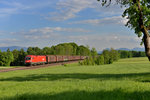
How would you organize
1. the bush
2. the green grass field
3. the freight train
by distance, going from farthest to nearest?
the bush → the freight train → the green grass field

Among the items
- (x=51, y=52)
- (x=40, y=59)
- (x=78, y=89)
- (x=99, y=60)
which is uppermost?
(x=51, y=52)

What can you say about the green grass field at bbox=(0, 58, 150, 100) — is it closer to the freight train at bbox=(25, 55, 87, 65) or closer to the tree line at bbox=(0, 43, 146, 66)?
the freight train at bbox=(25, 55, 87, 65)

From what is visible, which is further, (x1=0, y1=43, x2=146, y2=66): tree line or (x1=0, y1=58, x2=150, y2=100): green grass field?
(x1=0, y1=43, x2=146, y2=66): tree line

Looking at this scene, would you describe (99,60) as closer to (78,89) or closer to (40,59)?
(40,59)

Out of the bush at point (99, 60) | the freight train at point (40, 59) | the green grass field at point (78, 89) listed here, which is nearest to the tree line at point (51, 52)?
the bush at point (99, 60)

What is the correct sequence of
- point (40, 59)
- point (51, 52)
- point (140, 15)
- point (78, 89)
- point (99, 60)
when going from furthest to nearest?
point (51, 52), point (99, 60), point (40, 59), point (140, 15), point (78, 89)

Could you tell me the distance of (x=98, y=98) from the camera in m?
5.92

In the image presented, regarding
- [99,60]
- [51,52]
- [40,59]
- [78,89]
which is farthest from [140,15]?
[51,52]

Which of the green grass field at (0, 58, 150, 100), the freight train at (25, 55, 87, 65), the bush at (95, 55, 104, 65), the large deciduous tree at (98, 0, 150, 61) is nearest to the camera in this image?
the green grass field at (0, 58, 150, 100)

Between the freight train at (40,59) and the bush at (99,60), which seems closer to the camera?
the freight train at (40,59)

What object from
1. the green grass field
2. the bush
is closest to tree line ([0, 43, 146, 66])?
the bush

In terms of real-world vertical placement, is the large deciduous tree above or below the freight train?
above

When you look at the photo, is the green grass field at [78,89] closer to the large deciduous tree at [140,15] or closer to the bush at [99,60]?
the large deciduous tree at [140,15]

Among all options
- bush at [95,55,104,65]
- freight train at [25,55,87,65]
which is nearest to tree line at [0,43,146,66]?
bush at [95,55,104,65]
